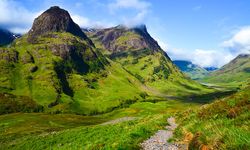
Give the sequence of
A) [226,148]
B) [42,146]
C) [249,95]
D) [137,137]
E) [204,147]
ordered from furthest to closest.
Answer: [42,146] < [137,137] < [249,95] < [204,147] < [226,148]

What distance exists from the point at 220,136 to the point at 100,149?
14528 millimetres

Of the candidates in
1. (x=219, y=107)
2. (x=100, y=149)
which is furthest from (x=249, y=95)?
(x=100, y=149)

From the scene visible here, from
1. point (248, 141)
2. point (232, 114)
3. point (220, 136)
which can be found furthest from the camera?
point (232, 114)

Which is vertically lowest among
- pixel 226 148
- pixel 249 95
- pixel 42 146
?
pixel 42 146

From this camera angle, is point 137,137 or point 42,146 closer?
point 137,137

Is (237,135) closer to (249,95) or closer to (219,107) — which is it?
(249,95)

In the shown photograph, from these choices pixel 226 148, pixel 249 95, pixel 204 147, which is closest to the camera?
pixel 226 148

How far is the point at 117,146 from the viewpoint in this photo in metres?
27.2

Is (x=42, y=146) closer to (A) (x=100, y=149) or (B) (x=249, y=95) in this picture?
(A) (x=100, y=149)

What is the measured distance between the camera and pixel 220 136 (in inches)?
584

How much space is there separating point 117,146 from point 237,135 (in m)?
15.5

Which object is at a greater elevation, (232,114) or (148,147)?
(232,114)

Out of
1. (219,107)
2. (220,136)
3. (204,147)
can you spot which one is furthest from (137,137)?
(220,136)

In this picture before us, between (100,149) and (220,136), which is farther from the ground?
(220,136)
